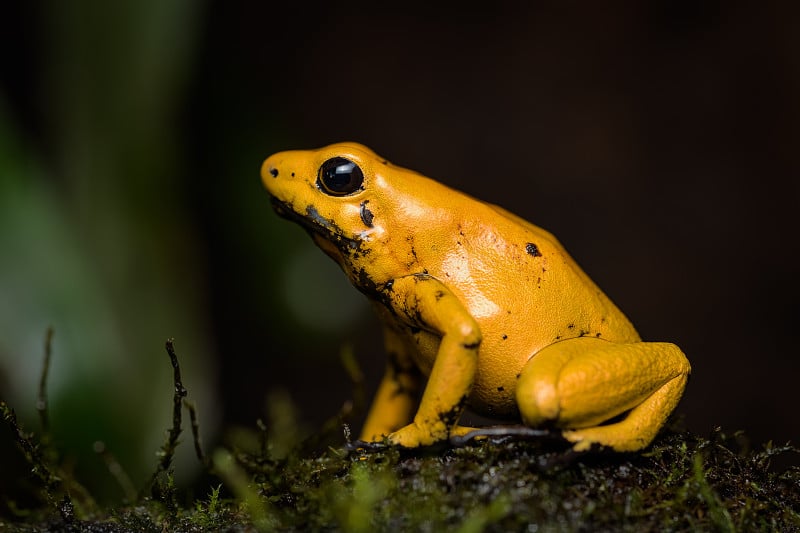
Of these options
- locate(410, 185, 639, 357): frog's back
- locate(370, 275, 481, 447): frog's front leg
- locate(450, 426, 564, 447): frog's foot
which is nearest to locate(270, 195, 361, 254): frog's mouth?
locate(410, 185, 639, 357): frog's back

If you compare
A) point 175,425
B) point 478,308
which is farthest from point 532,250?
point 175,425

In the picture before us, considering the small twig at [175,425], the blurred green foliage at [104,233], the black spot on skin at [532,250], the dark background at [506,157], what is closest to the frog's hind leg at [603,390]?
the black spot on skin at [532,250]

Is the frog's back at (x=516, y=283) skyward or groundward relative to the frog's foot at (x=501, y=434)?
skyward

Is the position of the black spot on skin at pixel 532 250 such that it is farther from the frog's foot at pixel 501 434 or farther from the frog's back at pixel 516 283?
the frog's foot at pixel 501 434

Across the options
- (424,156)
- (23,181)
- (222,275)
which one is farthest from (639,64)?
(23,181)

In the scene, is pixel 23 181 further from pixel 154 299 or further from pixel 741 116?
pixel 741 116

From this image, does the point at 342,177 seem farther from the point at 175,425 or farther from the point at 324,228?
the point at 175,425
